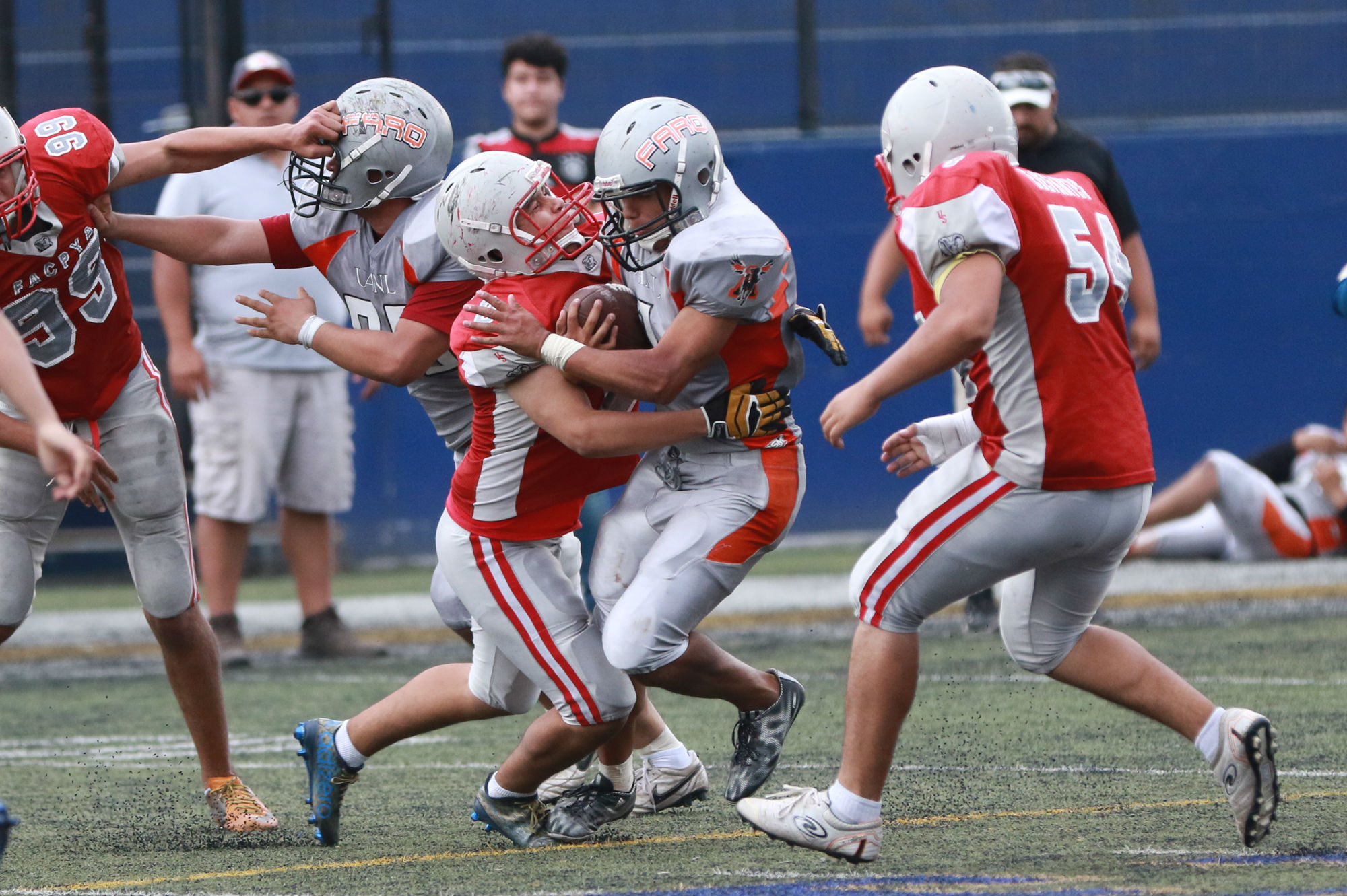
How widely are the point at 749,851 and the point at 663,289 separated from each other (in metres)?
1.25

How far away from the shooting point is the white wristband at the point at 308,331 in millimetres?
4391

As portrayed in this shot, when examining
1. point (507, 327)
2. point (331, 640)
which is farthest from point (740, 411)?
point (331, 640)

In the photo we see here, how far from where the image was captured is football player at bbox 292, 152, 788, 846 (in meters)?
4.08

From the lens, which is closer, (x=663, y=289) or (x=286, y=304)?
(x=663, y=289)

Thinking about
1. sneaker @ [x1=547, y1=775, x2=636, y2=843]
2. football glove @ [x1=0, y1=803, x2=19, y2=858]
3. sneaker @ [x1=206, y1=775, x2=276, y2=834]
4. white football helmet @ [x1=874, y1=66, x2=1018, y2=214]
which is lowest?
sneaker @ [x1=206, y1=775, x2=276, y2=834]

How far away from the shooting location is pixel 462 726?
20.3 feet

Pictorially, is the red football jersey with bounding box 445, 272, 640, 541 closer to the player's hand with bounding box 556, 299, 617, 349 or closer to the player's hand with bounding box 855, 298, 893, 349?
the player's hand with bounding box 556, 299, 617, 349

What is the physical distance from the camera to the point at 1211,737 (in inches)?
156

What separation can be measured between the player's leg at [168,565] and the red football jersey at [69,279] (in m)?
0.08

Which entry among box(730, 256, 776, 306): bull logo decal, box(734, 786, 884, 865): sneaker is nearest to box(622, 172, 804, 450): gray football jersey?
box(730, 256, 776, 306): bull logo decal

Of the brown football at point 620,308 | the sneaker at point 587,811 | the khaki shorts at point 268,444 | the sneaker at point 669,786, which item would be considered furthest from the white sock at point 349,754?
the khaki shorts at point 268,444

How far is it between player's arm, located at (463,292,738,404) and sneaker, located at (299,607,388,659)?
12.5ft

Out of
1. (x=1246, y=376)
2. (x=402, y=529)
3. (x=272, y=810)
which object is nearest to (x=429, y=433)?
(x=402, y=529)

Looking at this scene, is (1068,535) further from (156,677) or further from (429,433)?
(429,433)
